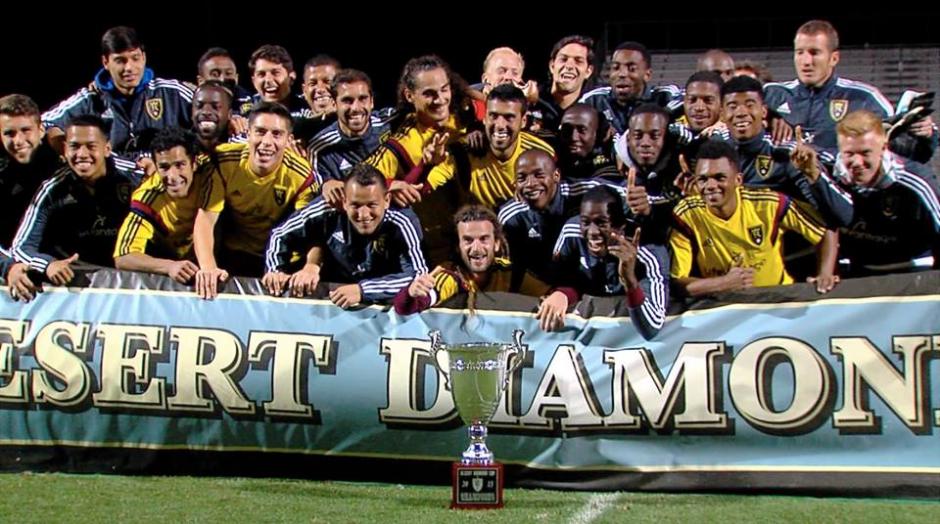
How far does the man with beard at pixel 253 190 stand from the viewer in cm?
640

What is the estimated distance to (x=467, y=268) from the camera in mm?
6117

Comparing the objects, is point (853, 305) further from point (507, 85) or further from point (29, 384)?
point (29, 384)

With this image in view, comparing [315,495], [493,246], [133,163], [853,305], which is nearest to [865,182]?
[853,305]

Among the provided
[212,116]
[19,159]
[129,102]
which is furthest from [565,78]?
[19,159]

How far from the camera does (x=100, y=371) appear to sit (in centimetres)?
619

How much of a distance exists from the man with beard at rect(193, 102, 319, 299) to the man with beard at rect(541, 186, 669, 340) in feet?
4.47

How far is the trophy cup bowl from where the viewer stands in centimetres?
A: 516

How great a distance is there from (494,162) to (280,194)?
110cm

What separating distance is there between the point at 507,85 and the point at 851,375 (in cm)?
214

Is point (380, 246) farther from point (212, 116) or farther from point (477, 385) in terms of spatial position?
point (212, 116)

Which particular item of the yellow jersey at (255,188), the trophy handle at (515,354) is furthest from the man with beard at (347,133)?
the trophy handle at (515,354)

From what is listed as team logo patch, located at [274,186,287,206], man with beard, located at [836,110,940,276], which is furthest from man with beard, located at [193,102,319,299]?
man with beard, located at [836,110,940,276]

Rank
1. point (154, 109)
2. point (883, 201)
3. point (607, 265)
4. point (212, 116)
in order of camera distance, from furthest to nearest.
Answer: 1. point (154, 109)
2. point (212, 116)
3. point (607, 265)
4. point (883, 201)

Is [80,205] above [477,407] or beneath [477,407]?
above
